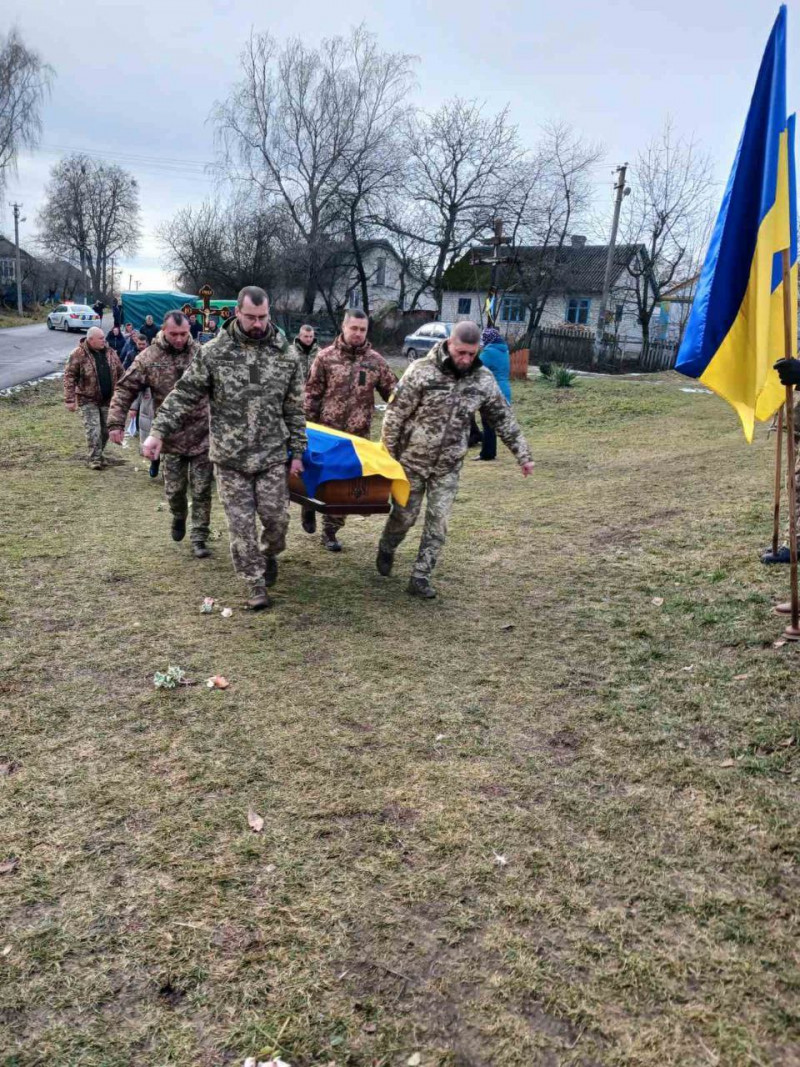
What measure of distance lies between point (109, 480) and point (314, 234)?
28.7 meters

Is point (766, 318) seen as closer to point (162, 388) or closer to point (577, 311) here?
point (162, 388)

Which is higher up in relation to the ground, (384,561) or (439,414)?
(439,414)

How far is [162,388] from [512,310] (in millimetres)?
42276

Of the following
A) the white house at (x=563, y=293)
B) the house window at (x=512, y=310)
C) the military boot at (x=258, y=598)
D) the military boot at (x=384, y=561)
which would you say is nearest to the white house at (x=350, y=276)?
the white house at (x=563, y=293)

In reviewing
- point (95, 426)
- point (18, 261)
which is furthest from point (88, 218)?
point (95, 426)

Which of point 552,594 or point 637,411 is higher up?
point 637,411

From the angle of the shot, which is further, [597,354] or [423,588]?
[597,354]

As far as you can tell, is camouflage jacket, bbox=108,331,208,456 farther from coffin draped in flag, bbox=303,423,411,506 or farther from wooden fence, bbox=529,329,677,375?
wooden fence, bbox=529,329,677,375

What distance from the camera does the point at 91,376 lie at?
1054 cm

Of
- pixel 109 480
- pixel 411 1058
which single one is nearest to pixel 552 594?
pixel 411 1058

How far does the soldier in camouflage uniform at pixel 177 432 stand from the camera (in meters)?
6.82

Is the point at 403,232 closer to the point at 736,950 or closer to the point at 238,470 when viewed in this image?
the point at 238,470

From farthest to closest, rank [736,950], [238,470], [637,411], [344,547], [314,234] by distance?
1. [314,234]
2. [637,411]
3. [344,547]
4. [238,470]
5. [736,950]

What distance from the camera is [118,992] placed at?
2.50 m
